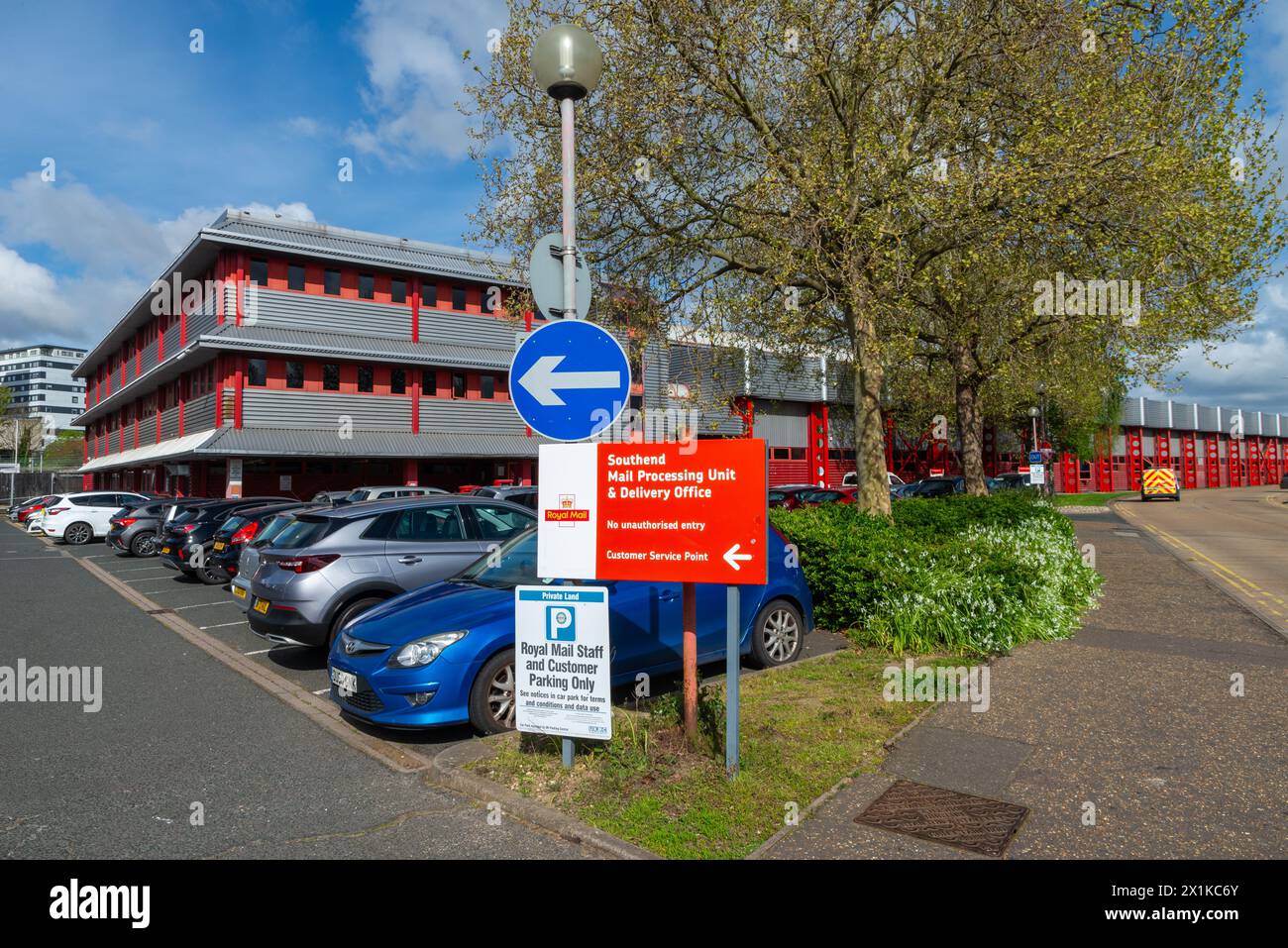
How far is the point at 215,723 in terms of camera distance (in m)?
6.45

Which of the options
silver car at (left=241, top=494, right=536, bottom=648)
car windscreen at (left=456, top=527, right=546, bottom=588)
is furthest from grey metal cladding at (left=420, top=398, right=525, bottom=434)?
car windscreen at (left=456, top=527, right=546, bottom=588)

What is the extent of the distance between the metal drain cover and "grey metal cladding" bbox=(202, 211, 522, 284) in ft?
84.3

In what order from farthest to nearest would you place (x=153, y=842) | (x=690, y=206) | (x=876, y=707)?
1. (x=690, y=206)
2. (x=876, y=707)
3. (x=153, y=842)

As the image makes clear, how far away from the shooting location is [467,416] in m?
33.6

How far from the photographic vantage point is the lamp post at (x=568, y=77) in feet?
16.9

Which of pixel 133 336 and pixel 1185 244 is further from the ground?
pixel 133 336

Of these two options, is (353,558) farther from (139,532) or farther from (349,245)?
(349,245)

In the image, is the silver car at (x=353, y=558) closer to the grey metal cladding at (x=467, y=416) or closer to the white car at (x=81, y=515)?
the white car at (x=81, y=515)

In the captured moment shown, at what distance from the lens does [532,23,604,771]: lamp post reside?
5.15 metres

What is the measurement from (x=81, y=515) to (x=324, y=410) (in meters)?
8.25

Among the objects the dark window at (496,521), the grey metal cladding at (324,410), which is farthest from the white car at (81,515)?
the dark window at (496,521)

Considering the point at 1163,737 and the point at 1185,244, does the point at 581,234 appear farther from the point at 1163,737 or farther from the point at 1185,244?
the point at 1163,737
